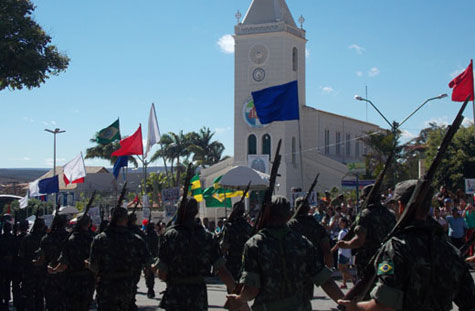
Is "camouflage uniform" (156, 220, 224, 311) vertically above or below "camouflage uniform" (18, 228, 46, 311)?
above

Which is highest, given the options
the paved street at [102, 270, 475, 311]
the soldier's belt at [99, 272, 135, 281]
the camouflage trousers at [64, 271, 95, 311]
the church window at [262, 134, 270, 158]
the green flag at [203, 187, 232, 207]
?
the church window at [262, 134, 270, 158]

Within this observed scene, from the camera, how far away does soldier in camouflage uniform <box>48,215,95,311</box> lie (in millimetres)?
9070

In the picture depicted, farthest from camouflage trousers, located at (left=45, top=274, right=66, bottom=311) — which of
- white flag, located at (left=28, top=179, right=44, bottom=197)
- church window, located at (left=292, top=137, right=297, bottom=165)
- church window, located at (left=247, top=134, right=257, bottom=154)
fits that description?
church window, located at (left=292, top=137, right=297, bottom=165)

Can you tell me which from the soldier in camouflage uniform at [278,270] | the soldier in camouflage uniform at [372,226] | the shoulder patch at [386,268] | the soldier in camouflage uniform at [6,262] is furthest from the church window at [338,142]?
the shoulder patch at [386,268]

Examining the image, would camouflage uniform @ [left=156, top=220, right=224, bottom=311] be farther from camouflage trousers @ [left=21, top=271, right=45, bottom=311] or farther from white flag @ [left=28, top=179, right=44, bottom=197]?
white flag @ [left=28, top=179, right=44, bottom=197]

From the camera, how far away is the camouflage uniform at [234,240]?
11.4 metres

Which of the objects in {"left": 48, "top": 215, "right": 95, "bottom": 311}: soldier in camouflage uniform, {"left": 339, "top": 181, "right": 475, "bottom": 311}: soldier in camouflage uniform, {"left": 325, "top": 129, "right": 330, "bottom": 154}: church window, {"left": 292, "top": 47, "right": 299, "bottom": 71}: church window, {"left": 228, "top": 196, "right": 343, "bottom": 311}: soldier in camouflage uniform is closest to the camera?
{"left": 339, "top": 181, "right": 475, "bottom": 311}: soldier in camouflage uniform

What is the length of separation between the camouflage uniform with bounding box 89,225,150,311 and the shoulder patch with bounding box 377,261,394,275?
459 cm

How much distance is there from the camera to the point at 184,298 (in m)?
6.87

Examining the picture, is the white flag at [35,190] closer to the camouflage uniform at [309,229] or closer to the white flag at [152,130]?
the white flag at [152,130]

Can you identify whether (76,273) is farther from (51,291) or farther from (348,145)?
(348,145)

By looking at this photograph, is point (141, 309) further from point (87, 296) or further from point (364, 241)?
point (364, 241)

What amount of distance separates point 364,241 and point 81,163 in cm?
2327

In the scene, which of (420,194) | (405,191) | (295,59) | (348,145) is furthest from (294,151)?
(420,194)
